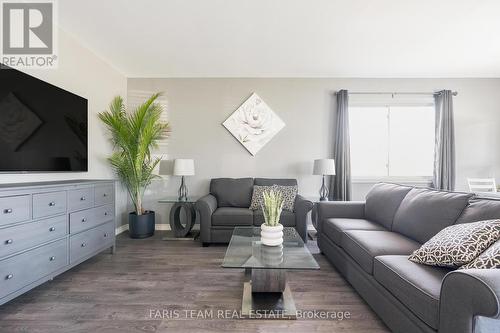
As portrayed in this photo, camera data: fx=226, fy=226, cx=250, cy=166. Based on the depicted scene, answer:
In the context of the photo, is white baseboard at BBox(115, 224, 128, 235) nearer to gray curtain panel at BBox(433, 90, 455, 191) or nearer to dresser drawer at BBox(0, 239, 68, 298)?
dresser drawer at BBox(0, 239, 68, 298)

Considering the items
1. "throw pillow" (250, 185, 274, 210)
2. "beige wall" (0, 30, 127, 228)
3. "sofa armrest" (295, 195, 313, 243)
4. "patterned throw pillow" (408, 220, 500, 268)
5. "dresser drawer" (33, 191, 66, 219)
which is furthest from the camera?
"throw pillow" (250, 185, 274, 210)

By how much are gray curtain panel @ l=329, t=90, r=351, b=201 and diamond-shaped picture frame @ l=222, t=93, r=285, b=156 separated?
3.38 feet

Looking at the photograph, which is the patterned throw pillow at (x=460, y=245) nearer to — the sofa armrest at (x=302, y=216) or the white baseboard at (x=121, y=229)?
the sofa armrest at (x=302, y=216)

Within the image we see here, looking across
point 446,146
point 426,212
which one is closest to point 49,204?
point 426,212

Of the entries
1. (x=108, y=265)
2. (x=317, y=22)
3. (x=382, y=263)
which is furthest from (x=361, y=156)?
(x=108, y=265)

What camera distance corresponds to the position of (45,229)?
1.92 m

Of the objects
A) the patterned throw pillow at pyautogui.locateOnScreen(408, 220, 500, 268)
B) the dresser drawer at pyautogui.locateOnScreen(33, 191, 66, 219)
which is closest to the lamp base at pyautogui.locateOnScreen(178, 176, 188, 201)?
the dresser drawer at pyautogui.locateOnScreen(33, 191, 66, 219)

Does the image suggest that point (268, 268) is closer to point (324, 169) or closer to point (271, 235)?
point (271, 235)

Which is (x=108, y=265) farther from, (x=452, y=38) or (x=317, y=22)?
(x=452, y=38)

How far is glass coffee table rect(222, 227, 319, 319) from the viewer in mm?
1608

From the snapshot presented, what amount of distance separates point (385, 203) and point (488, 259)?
1445 millimetres

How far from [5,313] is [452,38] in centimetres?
527

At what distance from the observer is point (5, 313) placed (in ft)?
5.67

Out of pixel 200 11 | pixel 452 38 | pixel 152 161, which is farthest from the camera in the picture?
pixel 152 161
